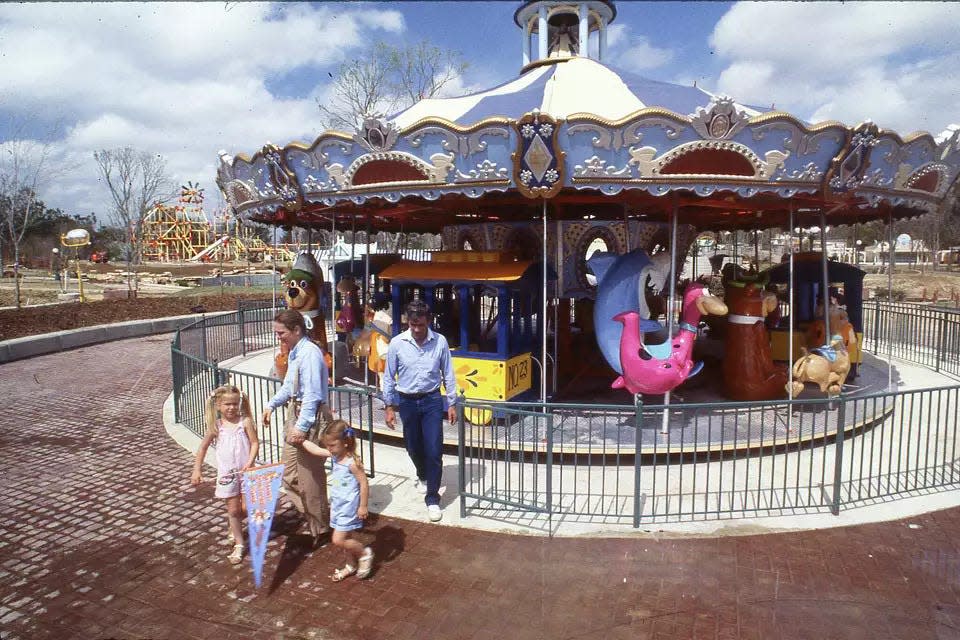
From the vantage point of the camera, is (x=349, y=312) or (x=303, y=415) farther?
(x=349, y=312)

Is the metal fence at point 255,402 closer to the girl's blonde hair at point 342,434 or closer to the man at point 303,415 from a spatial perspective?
the man at point 303,415

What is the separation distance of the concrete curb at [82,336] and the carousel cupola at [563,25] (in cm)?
808

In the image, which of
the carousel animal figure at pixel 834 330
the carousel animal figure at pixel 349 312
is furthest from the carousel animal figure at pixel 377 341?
the carousel animal figure at pixel 834 330

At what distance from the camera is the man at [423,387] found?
5.05 meters

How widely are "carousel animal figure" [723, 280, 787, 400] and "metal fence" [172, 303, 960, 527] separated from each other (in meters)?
0.39

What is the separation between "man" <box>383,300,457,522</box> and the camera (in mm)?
5055

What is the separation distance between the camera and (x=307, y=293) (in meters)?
9.60

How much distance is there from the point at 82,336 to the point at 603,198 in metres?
13.8

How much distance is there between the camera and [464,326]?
801 cm

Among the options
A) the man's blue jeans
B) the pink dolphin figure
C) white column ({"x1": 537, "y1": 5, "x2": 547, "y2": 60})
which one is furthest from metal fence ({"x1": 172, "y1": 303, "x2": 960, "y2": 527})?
white column ({"x1": 537, "y1": 5, "x2": 547, "y2": 60})

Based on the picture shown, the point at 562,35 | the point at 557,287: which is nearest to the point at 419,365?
the point at 557,287

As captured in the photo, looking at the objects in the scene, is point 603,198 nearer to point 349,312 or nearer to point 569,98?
point 569,98

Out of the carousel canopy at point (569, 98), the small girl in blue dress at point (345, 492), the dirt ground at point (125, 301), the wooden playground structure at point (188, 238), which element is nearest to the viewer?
the small girl in blue dress at point (345, 492)

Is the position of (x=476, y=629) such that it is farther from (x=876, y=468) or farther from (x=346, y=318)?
(x=346, y=318)
